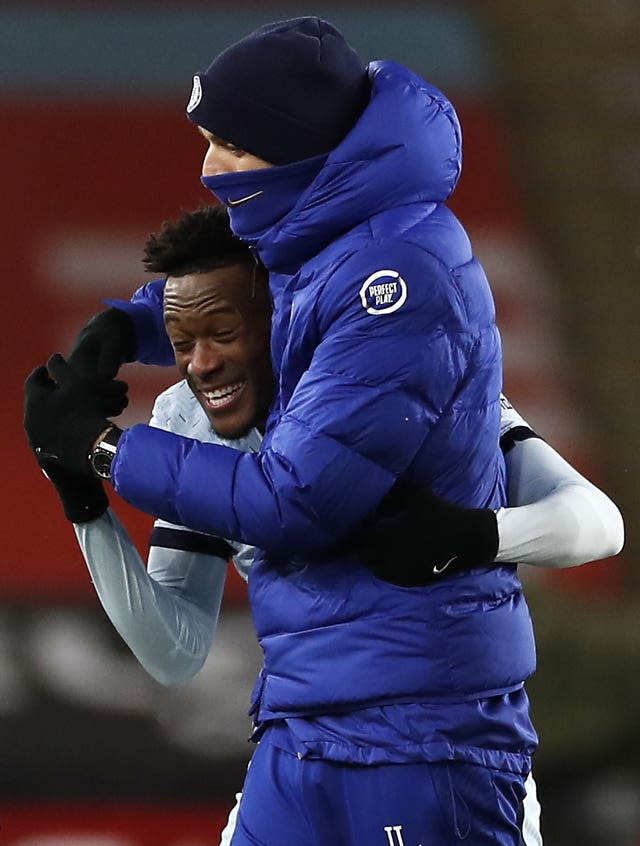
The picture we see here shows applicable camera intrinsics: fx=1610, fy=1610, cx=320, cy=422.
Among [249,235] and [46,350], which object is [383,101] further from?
[46,350]

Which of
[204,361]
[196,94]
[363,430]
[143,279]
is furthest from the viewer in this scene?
[143,279]

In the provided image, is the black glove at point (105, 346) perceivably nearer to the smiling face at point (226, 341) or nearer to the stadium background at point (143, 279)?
the smiling face at point (226, 341)

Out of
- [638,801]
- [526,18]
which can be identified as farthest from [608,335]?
[638,801]

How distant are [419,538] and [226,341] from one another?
0.29 m

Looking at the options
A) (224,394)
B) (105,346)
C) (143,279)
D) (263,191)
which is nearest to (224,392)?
(224,394)

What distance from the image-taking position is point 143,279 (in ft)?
13.7

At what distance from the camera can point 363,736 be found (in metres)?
1.35

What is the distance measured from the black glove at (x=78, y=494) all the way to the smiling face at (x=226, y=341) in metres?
0.13

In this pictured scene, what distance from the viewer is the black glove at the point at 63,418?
4.50ft

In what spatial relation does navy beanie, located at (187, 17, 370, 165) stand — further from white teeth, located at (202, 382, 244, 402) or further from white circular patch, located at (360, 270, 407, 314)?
white teeth, located at (202, 382, 244, 402)

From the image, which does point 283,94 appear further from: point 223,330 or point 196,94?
point 223,330

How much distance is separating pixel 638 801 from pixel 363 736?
6.46 ft

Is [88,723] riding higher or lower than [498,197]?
lower

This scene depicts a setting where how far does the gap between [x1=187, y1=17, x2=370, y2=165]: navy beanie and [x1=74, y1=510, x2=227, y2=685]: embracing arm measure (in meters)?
0.39
